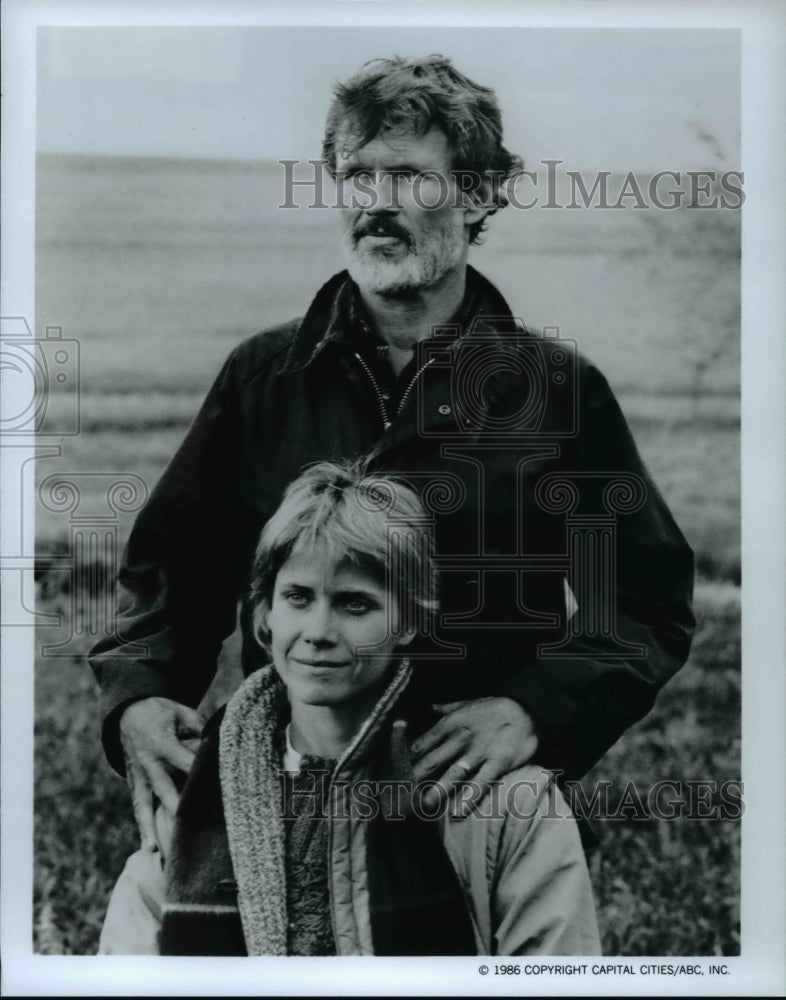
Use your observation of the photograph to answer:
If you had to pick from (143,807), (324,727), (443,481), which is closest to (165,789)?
(143,807)

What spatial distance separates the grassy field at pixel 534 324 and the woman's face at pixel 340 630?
0.57 meters

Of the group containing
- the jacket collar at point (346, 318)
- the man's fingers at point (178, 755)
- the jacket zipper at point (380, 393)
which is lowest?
the man's fingers at point (178, 755)

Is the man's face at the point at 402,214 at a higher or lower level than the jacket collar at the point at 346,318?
higher

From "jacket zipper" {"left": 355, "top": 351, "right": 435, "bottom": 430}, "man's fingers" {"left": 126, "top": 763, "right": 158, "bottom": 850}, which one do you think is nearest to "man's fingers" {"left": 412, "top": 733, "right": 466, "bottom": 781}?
"man's fingers" {"left": 126, "top": 763, "right": 158, "bottom": 850}

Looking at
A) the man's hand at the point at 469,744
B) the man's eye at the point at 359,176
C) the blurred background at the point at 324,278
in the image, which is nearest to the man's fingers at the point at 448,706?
the man's hand at the point at 469,744

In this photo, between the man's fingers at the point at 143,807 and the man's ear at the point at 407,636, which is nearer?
the man's ear at the point at 407,636

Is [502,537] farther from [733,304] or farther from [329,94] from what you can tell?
[329,94]

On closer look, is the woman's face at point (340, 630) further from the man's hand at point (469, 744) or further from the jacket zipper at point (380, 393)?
the jacket zipper at point (380, 393)

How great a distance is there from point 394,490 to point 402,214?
2.57ft

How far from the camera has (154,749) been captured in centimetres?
337

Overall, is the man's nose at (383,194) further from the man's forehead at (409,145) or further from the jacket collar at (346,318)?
the jacket collar at (346,318)

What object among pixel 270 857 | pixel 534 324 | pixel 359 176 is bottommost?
pixel 270 857

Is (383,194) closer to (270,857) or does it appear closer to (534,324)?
(534,324)

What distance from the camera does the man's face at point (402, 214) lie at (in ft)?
10.8
